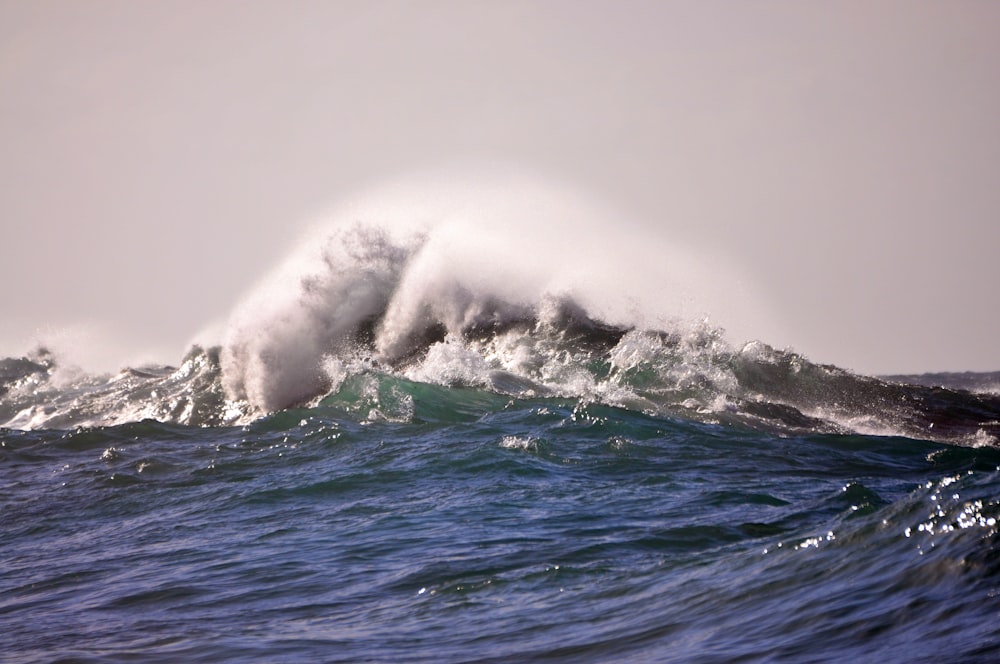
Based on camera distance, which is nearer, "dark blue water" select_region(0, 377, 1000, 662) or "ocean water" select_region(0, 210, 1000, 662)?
"dark blue water" select_region(0, 377, 1000, 662)

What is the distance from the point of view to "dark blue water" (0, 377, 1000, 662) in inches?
233

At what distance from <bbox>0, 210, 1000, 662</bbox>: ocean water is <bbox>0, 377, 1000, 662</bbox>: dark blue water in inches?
1.5

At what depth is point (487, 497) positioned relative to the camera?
10.5 metres

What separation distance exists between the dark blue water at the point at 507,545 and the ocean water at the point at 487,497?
0.04 m

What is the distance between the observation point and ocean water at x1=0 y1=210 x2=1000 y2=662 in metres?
6.21

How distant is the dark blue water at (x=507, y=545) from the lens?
5.91 metres

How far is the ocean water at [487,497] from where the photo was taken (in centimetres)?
621

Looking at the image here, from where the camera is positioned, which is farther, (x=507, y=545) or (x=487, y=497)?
(x=487, y=497)

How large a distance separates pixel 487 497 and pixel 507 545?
1.94m

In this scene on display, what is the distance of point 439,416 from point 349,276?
7.63m

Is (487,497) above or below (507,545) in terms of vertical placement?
above

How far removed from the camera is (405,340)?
21.9 metres

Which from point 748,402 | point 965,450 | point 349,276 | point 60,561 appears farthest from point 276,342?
point 965,450

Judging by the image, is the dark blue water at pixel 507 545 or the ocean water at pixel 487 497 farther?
the ocean water at pixel 487 497
